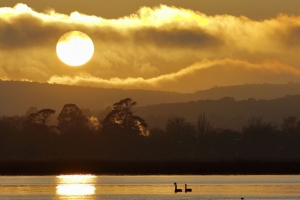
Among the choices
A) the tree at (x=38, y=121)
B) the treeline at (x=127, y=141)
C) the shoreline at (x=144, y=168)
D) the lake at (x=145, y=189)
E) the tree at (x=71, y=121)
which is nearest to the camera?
the lake at (x=145, y=189)

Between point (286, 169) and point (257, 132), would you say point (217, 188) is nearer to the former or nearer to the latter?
point (286, 169)

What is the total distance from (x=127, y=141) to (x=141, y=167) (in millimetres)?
27104

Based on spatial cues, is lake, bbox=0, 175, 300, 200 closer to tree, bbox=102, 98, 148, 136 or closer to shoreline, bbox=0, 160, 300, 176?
shoreline, bbox=0, 160, 300, 176

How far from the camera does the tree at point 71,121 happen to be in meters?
150

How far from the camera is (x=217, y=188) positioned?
7681 cm

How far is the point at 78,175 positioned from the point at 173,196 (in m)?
47.4

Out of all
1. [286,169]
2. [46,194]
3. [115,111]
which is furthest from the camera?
[115,111]

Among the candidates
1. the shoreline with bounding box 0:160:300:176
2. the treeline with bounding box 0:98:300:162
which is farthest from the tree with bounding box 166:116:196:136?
the shoreline with bounding box 0:160:300:176

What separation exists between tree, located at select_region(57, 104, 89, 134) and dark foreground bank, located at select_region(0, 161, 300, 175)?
33.9 m

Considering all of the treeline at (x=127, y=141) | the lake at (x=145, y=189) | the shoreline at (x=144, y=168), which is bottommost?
the lake at (x=145, y=189)

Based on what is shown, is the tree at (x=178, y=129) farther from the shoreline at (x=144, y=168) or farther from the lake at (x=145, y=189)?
the lake at (x=145, y=189)

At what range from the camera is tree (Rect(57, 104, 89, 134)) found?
150m

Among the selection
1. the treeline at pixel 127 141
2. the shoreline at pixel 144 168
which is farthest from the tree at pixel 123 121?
the shoreline at pixel 144 168

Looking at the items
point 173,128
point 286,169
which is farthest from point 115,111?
point 286,169
